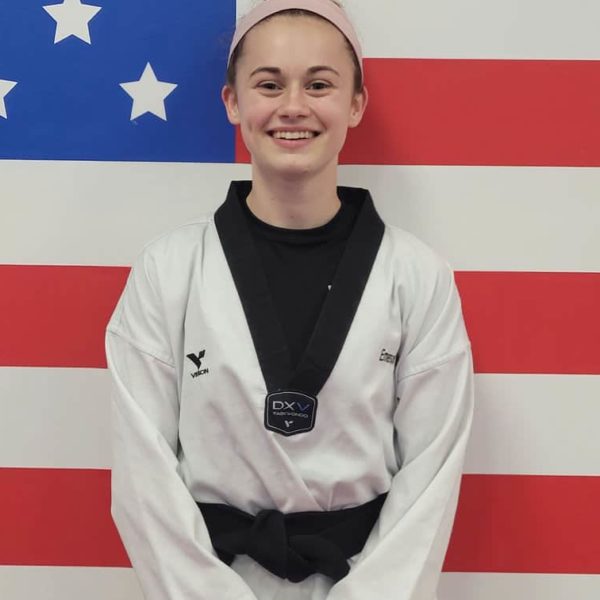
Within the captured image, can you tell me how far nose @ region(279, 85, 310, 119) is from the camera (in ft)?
3.92

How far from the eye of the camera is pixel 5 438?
1.54 metres

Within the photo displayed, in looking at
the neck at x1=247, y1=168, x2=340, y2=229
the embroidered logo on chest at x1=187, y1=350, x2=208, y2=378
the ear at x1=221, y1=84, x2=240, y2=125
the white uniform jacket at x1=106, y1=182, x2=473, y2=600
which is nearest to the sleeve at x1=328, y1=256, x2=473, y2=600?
the white uniform jacket at x1=106, y1=182, x2=473, y2=600

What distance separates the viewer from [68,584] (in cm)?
157

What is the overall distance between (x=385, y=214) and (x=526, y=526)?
26.7 inches

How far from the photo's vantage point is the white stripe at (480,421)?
5.03 ft

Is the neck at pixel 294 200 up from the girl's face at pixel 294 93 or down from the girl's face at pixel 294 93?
down

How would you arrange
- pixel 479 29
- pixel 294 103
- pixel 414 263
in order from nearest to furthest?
1. pixel 294 103
2. pixel 414 263
3. pixel 479 29

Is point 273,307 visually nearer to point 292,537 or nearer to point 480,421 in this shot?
point 292,537

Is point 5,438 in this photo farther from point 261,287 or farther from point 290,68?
point 290,68

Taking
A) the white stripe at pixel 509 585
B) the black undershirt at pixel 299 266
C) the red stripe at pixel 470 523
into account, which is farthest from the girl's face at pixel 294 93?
the white stripe at pixel 509 585

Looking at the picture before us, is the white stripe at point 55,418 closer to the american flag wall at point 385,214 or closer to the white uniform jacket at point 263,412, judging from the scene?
the american flag wall at point 385,214

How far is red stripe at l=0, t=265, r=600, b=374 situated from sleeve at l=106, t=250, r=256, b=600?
0.79ft

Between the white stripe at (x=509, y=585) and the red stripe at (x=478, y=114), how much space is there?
0.81 meters

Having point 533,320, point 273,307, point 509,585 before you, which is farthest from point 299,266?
point 509,585
